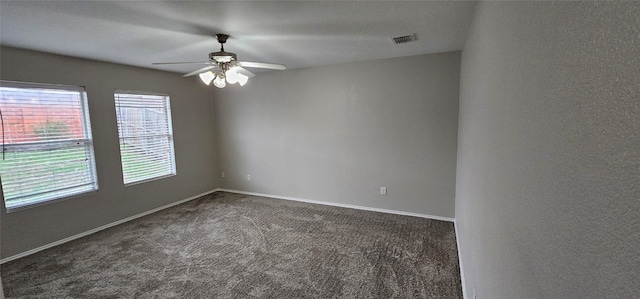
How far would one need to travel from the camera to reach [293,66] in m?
4.36

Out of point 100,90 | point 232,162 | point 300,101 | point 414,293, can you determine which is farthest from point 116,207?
point 414,293

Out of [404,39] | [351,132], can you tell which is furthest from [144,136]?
[404,39]

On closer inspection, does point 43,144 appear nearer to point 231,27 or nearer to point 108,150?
point 108,150

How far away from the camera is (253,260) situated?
2875 millimetres

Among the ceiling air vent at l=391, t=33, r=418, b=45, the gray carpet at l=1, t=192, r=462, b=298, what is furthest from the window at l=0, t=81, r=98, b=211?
the ceiling air vent at l=391, t=33, r=418, b=45

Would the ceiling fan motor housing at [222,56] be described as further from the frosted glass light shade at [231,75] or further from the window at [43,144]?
the window at [43,144]

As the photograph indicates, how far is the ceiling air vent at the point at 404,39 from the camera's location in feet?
9.25

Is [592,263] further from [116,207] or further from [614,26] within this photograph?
[116,207]

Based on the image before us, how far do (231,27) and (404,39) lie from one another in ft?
5.86

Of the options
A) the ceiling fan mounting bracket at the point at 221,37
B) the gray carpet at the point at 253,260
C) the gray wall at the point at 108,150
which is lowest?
the gray carpet at the point at 253,260

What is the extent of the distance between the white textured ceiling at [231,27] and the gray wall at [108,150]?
0.27 meters

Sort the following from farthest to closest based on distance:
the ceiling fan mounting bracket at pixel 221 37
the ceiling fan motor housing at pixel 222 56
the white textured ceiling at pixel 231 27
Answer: the ceiling fan mounting bracket at pixel 221 37 < the ceiling fan motor housing at pixel 222 56 < the white textured ceiling at pixel 231 27

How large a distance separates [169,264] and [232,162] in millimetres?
2825

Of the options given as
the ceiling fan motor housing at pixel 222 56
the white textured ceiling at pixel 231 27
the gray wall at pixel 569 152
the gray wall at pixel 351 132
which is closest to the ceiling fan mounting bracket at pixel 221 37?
the white textured ceiling at pixel 231 27
